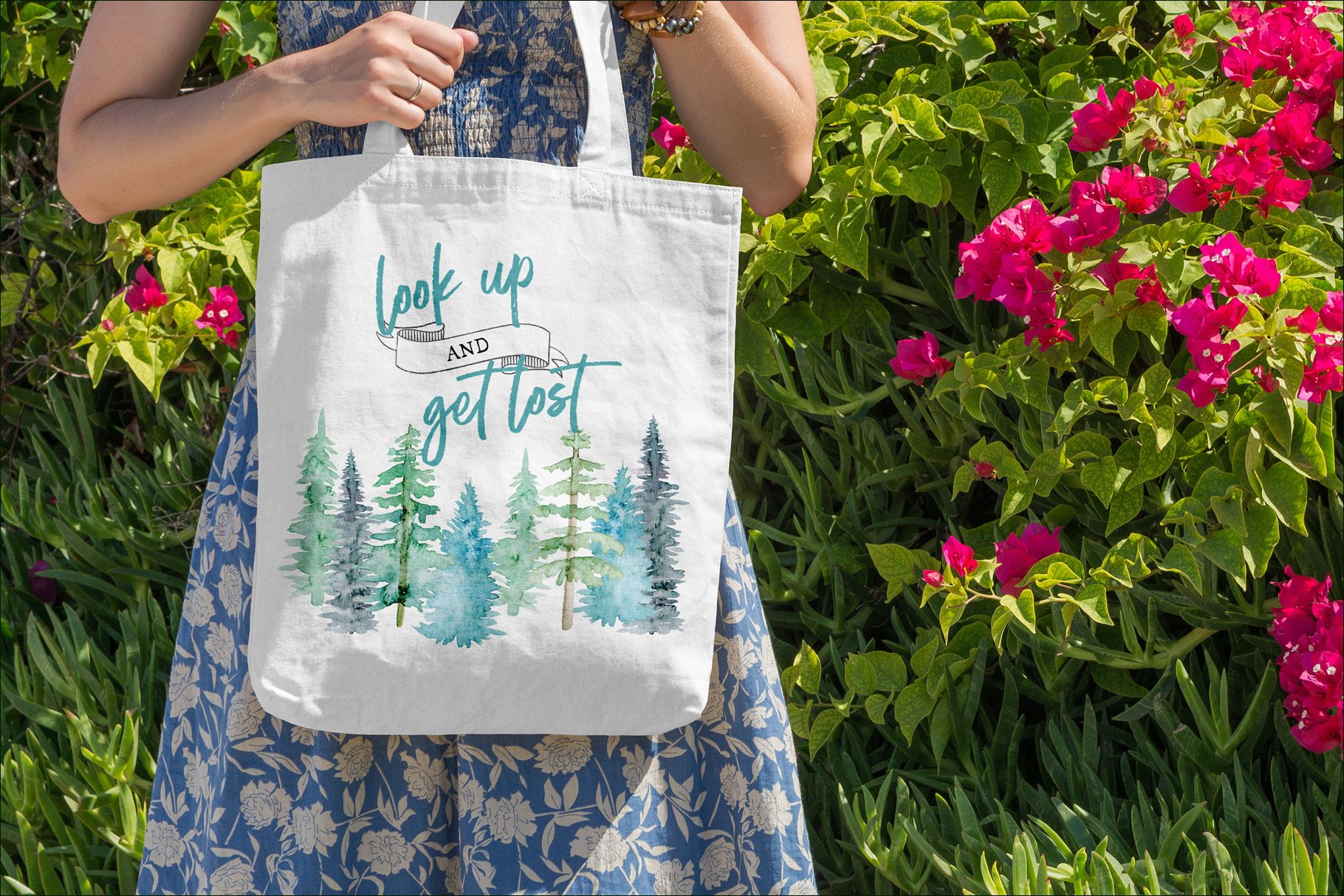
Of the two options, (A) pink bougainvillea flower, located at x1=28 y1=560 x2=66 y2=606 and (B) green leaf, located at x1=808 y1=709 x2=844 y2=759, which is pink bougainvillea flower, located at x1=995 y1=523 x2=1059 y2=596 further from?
(A) pink bougainvillea flower, located at x1=28 y1=560 x2=66 y2=606

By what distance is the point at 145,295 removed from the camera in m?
1.85

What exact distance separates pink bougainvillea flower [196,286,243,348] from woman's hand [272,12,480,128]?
1.07 meters

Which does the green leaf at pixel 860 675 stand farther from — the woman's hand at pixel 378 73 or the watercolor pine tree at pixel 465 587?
the woman's hand at pixel 378 73

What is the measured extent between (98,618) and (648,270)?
1.71 m

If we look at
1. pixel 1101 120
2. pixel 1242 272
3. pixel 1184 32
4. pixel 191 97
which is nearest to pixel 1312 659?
pixel 1242 272

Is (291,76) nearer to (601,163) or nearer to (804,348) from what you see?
(601,163)

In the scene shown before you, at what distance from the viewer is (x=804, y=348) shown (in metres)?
1.75

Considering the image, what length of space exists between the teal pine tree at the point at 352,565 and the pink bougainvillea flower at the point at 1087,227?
2.99ft

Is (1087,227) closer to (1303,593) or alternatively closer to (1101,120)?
(1101,120)

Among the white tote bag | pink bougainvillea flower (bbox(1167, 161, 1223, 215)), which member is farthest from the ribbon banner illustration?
pink bougainvillea flower (bbox(1167, 161, 1223, 215))

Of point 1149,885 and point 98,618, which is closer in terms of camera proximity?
point 1149,885

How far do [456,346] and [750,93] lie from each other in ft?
1.01

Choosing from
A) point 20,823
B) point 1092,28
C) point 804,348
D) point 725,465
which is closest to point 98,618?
point 20,823

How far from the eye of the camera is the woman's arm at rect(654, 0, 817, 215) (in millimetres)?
885
